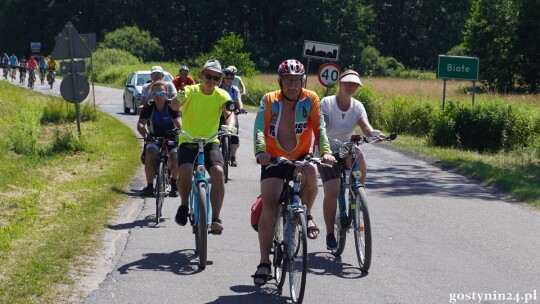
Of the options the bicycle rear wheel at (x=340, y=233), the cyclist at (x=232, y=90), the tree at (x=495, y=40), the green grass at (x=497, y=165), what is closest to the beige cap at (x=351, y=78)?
the bicycle rear wheel at (x=340, y=233)

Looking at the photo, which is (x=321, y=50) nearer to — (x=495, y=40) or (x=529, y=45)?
(x=529, y=45)

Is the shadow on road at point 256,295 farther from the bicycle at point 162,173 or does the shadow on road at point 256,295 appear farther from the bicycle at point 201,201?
the bicycle at point 162,173

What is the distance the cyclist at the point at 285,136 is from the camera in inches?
302

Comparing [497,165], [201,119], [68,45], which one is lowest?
[497,165]

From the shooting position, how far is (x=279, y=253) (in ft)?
25.4

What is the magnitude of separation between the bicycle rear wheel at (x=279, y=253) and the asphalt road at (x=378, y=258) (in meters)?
0.13

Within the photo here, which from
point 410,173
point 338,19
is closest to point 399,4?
point 338,19

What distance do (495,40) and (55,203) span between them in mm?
50426

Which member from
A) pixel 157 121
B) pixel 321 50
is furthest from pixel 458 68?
pixel 157 121

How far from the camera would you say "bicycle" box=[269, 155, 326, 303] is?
23.4 feet

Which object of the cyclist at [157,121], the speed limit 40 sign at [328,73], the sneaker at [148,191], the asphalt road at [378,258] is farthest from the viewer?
the speed limit 40 sign at [328,73]

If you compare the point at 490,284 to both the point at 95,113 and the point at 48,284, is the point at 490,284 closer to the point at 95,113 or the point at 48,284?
the point at 48,284

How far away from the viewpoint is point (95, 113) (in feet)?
96.6

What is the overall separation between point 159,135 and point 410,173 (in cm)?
712
